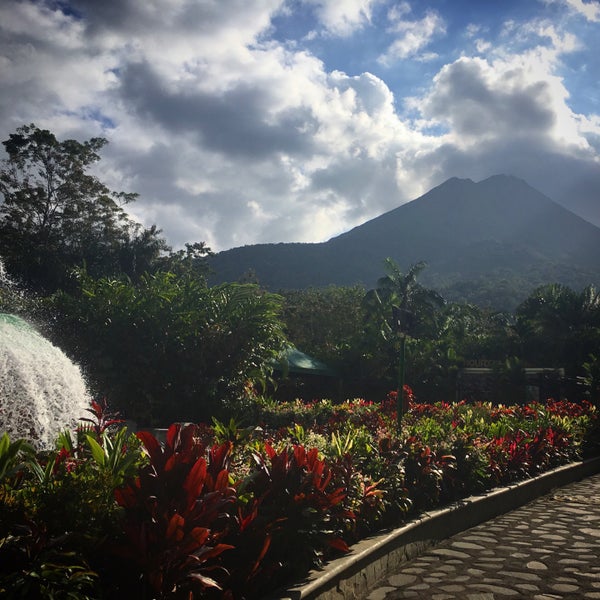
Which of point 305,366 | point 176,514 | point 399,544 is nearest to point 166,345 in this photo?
point 399,544

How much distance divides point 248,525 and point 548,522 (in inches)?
169

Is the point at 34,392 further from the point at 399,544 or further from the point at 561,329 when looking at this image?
the point at 561,329

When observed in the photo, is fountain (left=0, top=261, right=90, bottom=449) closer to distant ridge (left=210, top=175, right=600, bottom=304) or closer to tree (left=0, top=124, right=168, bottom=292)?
tree (left=0, top=124, right=168, bottom=292)

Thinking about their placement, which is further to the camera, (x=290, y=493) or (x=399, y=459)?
(x=399, y=459)

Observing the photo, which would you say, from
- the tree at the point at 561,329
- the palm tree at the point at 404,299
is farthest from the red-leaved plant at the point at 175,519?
the palm tree at the point at 404,299

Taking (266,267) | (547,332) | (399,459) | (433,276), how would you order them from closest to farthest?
(399,459), (547,332), (266,267), (433,276)

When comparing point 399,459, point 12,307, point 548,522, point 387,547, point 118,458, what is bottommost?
point 548,522

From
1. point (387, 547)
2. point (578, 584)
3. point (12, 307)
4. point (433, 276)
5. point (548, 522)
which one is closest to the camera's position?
point (578, 584)

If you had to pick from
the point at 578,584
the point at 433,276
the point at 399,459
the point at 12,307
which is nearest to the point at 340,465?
the point at 399,459

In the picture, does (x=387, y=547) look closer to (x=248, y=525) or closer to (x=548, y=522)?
(x=248, y=525)

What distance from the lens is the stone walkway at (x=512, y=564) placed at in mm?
4203

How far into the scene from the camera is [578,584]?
14.3 ft

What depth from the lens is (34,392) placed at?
29.1ft

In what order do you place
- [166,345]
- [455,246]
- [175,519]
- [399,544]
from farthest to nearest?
1. [455,246]
2. [166,345]
3. [399,544]
4. [175,519]
